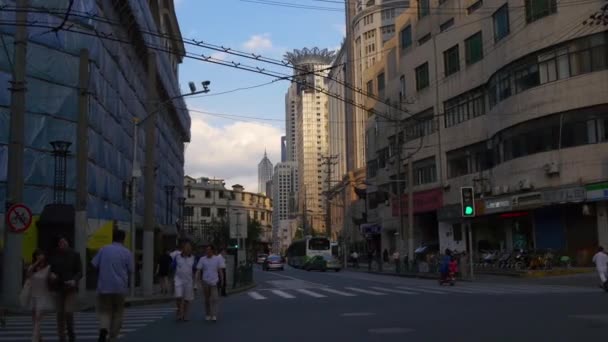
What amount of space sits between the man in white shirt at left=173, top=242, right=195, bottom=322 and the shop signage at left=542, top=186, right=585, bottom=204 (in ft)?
85.8

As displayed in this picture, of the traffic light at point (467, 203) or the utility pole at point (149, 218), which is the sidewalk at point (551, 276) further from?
the utility pole at point (149, 218)

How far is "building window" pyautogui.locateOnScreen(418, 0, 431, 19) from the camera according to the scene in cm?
6091

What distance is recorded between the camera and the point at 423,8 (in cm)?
6197

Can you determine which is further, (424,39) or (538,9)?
(424,39)

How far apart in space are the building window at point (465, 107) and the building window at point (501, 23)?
4771 mm

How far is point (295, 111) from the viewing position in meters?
134

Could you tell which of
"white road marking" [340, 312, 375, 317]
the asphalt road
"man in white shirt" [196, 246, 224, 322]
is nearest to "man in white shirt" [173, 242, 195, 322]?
"man in white shirt" [196, 246, 224, 322]

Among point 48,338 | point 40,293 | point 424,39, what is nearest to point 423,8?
point 424,39

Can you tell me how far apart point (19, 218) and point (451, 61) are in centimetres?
4169

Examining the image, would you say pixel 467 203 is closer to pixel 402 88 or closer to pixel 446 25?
pixel 446 25

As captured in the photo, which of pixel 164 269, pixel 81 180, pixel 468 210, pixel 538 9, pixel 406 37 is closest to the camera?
pixel 81 180

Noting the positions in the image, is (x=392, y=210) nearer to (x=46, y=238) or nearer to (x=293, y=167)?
(x=46, y=238)

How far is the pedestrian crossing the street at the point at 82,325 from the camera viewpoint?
13703 mm

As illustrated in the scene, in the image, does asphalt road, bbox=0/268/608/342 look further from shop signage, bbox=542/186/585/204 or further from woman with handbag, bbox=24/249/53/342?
shop signage, bbox=542/186/585/204
